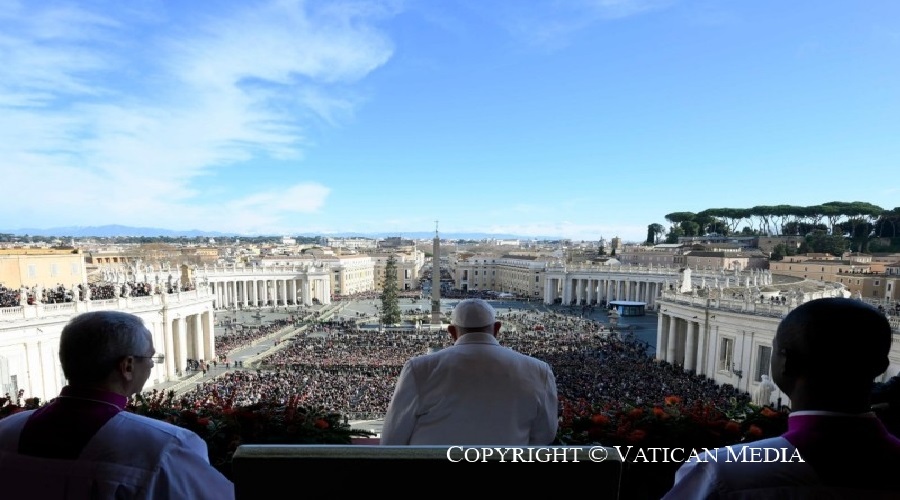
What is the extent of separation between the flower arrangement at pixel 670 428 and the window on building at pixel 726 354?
2319 cm

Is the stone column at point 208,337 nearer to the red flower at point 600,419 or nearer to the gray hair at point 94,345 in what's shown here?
the red flower at point 600,419

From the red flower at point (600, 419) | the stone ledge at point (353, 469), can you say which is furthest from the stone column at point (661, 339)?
the stone ledge at point (353, 469)

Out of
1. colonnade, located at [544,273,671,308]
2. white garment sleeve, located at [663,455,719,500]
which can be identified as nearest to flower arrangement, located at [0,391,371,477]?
white garment sleeve, located at [663,455,719,500]

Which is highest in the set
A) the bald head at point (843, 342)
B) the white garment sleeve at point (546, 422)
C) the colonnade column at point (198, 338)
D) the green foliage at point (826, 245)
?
the bald head at point (843, 342)

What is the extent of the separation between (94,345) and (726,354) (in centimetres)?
2729

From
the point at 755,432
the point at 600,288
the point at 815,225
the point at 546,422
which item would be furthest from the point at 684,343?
the point at 815,225

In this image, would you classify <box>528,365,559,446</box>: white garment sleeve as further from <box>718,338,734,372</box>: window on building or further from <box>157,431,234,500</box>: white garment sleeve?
<box>718,338,734,372</box>: window on building

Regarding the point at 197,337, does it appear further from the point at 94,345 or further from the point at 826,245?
the point at 826,245

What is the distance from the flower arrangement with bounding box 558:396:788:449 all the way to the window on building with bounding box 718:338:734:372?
2319 cm

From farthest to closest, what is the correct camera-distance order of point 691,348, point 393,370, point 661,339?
point 661,339 → point 691,348 → point 393,370

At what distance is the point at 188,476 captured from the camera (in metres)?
1.82

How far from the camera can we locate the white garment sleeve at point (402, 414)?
8.58 ft

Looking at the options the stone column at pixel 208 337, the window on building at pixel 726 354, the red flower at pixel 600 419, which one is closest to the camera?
the red flower at pixel 600 419

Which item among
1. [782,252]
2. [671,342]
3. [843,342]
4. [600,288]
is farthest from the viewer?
[782,252]
